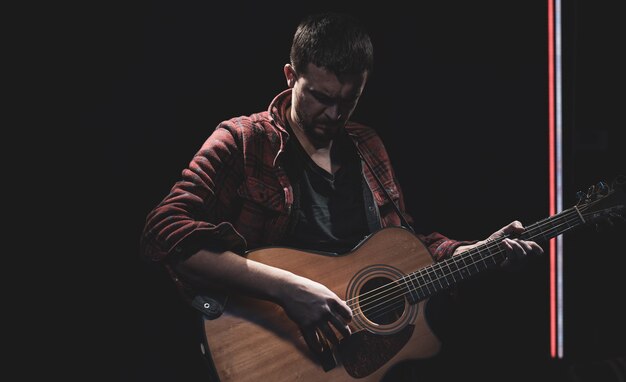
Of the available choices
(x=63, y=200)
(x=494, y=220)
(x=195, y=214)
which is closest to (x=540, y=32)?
(x=494, y=220)

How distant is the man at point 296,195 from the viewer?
1.57 meters

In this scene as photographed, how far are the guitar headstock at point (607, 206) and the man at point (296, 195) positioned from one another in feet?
0.90

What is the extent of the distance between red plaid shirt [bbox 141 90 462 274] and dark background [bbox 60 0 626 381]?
0.41 m

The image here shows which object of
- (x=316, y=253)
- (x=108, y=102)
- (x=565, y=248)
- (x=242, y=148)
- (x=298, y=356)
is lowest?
(x=565, y=248)

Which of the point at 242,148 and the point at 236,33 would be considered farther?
the point at 236,33

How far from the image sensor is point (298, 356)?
5.13 ft

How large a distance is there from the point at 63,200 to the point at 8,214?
19 cm

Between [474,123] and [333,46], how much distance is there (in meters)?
1.14

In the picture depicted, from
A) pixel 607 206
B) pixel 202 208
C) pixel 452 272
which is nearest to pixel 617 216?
pixel 607 206

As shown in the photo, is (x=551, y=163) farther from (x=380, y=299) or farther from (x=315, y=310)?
(x=315, y=310)

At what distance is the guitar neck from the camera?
1780 mm

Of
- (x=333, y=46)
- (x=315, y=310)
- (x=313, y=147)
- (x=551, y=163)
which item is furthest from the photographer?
(x=551, y=163)

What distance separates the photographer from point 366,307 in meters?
1.71

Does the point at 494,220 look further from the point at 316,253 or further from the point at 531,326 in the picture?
the point at 316,253
